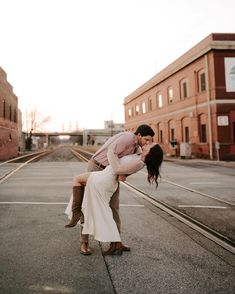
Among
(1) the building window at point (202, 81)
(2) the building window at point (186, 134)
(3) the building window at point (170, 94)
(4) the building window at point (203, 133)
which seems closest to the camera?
(1) the building window at point (202, 81)

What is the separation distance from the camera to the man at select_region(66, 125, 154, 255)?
436 cm

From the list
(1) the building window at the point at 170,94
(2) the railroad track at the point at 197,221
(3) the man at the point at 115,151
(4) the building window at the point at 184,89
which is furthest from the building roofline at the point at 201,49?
(3) the man at the point at 115,151

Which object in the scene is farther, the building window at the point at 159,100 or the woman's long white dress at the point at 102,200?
the building window at the point at 159,100

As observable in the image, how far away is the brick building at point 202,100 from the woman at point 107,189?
20.8m

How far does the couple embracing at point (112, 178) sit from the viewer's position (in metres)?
4.31

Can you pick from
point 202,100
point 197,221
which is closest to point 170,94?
point 202,100

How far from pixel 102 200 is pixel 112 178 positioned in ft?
0.99

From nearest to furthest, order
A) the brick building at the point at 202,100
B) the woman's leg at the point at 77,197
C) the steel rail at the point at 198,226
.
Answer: the woman's leg at the point at 77,197 → the steel rail at the point at 198,226 → the brick building at the point at 202,100

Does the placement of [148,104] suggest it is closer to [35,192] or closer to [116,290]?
[35,192]

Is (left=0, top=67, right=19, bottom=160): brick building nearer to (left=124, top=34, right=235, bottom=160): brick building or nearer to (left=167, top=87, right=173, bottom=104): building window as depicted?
(left=124, top=34, right=235, bottom=160): brick building

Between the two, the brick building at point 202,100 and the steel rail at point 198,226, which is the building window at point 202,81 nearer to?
the brick building at point 202,100

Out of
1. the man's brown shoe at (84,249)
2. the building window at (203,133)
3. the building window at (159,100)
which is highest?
the building window at (159,100)

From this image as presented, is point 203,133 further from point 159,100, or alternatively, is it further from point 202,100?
point 159,100

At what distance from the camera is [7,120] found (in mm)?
36062
